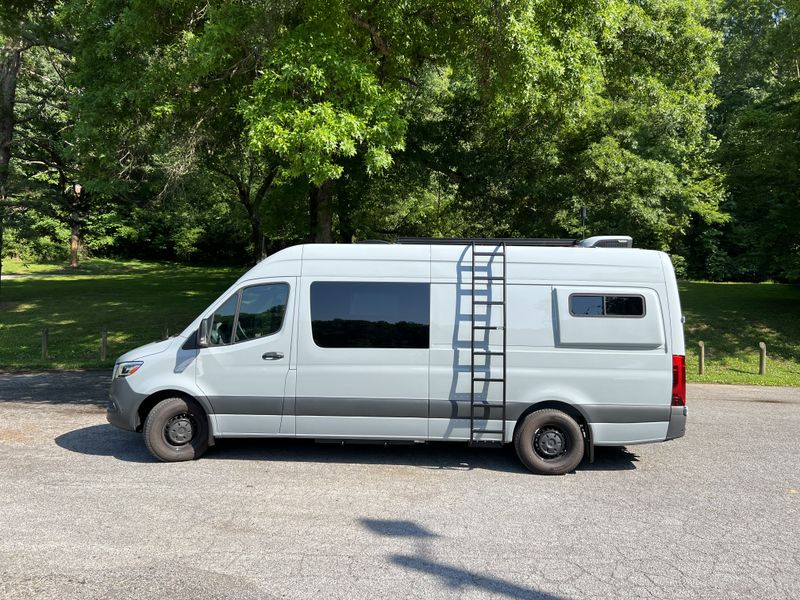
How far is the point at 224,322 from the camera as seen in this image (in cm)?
723

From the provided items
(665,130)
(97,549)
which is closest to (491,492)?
(97,549)

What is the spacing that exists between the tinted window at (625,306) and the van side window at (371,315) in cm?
195

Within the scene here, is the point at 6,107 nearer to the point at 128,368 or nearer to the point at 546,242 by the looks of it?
the point at 128,368

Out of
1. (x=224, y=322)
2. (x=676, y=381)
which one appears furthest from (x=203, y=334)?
(x=676, y=381)

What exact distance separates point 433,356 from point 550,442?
5.10 ft

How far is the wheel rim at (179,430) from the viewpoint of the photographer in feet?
23.5

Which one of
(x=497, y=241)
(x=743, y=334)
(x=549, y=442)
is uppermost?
(x=497, y=241)

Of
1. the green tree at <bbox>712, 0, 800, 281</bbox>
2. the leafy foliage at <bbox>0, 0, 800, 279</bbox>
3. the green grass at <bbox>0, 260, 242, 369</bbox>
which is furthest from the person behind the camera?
the green tree at <bbox>712, 0, 800, 281</bbox>

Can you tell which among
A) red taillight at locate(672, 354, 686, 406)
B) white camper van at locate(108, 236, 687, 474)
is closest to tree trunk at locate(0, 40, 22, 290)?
white camper van at locate(108, 236, 687, 474)

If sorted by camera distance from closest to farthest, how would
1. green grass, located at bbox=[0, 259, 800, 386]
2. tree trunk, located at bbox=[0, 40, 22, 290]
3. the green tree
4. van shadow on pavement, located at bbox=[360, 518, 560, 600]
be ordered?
1. van shadow on pavement, located at bbox=[360, 518, 560, 600]
2. green grass, located at bbox=[0, 259, 800, 386]
3. the green tree
4. tree trunk, located at bbox=[0, 40, 22, 290]

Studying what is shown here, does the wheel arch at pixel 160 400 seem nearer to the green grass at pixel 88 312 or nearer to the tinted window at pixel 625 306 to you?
the tinted window at pixel 625 306

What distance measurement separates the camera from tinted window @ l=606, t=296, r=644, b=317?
6.98 m

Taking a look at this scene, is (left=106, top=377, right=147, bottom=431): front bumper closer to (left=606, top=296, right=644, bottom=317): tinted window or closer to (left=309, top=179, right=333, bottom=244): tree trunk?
(left=606, top=296, right=644, bottom=317): tinted window

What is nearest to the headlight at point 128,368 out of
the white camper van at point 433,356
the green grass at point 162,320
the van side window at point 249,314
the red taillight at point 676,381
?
the white camper van at point 433,356
